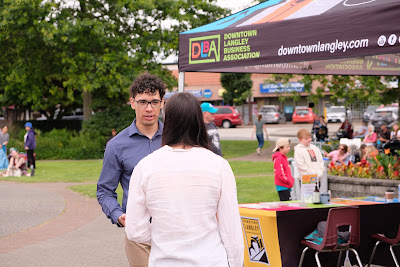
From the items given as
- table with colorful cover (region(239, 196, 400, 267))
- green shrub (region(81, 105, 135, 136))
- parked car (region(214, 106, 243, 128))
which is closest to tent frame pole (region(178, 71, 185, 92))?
table with colorful cover (region(239, 196, 400, 267))

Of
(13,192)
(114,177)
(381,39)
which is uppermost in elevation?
(381,39)

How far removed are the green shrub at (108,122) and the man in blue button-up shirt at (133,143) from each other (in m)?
28.1

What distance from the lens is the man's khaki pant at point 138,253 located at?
160 inches

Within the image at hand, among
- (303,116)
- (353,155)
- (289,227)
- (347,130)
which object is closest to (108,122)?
(347,130)

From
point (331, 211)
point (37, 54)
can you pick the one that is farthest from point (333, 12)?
point (37, 54)

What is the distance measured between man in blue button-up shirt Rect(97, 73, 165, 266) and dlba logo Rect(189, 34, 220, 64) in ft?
11.1

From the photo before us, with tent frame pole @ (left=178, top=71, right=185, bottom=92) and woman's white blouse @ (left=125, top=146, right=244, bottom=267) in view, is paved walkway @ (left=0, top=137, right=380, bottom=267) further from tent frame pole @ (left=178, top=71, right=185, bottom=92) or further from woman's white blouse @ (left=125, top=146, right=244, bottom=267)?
woman's white blouse @ (left=125, top=146, right=244, bottom=267)

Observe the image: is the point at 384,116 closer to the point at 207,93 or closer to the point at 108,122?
the point at 108,122

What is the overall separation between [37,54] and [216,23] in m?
25.9

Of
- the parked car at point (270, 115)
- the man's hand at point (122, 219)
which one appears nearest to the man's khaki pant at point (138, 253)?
the man's hand at point (122, 219)

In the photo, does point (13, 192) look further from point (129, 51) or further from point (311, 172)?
point (129, 51)

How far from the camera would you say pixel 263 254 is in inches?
275

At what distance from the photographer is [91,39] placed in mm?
30891

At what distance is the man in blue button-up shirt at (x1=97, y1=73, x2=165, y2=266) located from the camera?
14.3ft
